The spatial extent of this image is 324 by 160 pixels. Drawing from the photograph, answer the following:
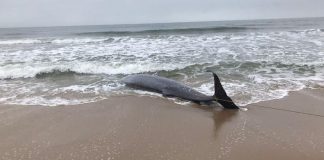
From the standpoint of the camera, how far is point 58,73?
37.9 feet

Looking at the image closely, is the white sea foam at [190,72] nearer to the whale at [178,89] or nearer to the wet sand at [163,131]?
the whale at [178,89]

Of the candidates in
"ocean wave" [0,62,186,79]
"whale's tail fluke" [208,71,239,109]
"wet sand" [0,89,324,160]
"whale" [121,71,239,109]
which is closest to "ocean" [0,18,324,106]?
"ocean wave" [0,62,186,79]

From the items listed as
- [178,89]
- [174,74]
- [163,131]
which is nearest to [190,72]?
[174,74]

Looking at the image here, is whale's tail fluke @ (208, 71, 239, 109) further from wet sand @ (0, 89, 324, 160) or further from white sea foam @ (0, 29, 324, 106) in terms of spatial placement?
white sea foam @ (0, 29, 324, 106)

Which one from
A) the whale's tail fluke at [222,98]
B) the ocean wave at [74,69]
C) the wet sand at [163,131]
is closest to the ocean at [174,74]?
the ocean wave at [74,69]

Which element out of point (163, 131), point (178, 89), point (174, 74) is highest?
point (178, 89)

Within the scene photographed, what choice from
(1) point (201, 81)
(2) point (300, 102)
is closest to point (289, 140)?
(2) point (300, 102)

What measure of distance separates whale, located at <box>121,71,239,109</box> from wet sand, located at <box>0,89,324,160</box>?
0.25m

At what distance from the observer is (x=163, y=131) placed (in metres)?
5.68

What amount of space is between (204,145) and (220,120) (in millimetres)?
1312

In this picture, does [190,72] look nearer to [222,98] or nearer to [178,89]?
[178,89]

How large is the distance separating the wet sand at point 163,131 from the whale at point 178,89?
0.83 ft

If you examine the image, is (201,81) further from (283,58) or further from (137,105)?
(283,58)

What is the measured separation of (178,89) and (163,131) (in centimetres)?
245
